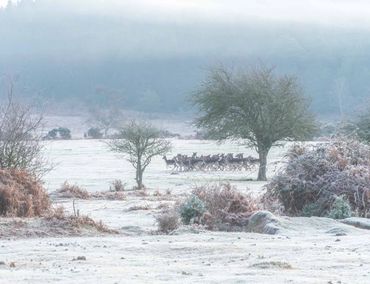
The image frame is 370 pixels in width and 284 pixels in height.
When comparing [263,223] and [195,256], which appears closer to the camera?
[195,256]

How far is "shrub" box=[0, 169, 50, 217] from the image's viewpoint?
2448 centimetres

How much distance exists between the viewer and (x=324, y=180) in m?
27.7

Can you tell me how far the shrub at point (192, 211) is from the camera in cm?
2341

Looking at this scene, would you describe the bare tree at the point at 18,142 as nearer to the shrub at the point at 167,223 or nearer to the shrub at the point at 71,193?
the shrub at the point at 71,193

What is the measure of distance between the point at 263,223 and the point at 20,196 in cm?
660

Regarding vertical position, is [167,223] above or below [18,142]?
below

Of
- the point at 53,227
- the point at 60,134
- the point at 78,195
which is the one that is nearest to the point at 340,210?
the point at 53,227

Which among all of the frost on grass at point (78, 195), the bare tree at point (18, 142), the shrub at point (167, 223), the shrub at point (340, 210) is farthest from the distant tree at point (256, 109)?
the shrub at point (167, 223)

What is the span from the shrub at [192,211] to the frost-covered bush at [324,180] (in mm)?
4487

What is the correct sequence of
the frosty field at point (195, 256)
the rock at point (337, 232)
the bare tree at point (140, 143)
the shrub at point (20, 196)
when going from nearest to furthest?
the frosty field at point (195, 256), the rock at point (337, 232), the shrub at point (20, 196), the bare tree at point (140, 143)

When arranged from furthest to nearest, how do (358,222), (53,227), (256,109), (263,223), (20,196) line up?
(256,109), (20,196), (358,222), (263,223), (53,227)

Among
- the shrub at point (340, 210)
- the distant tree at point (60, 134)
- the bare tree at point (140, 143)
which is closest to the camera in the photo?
the shrub at point (340, 210)

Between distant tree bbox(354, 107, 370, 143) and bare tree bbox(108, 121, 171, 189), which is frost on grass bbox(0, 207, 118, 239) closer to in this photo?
distant tree bbox(354, 107, 370, 143)

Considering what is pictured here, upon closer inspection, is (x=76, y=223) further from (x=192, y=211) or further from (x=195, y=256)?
(x=195, y=256)
